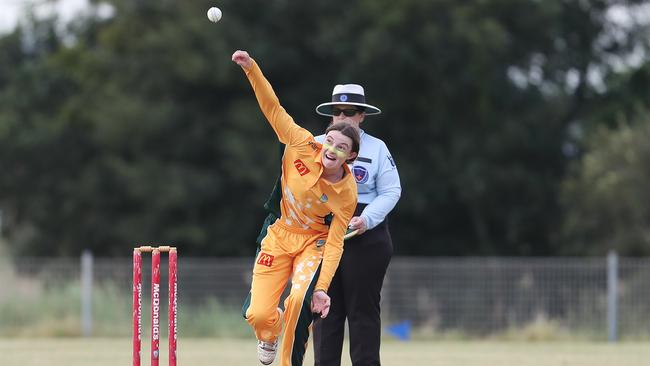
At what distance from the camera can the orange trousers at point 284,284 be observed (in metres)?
7.12

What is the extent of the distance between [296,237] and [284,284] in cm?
27

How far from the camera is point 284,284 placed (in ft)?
23.9

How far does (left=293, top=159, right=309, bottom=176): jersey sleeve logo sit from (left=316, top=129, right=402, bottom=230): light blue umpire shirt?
408 millimetres

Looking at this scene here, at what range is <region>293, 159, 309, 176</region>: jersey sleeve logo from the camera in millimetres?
7090

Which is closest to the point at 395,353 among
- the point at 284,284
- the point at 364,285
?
the point at 364,285

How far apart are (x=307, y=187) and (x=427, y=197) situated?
809 inches

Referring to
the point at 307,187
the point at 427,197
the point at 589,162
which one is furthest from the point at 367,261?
the point at 427,197

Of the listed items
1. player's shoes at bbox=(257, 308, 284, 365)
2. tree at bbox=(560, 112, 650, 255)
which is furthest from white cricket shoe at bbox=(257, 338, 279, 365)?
tree at bbox=(560, 112, 650, 255)

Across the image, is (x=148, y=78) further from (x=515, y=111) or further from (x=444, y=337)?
(x=444, y=337)

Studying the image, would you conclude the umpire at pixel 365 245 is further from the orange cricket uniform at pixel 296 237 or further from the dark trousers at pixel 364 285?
the orange cricket uniform at pixel 296 237

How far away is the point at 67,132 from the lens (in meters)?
28.5

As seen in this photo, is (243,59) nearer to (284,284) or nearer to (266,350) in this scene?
(284,284)

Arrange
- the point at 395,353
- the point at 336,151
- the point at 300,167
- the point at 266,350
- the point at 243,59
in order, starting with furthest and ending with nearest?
the point at 395,353
the point at 266,350
the point at 300,167
the point at 336,151
the point at 243,59

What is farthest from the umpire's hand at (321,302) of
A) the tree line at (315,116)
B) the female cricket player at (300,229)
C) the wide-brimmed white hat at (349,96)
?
the tree line at (315,116)
